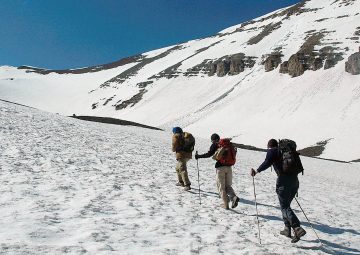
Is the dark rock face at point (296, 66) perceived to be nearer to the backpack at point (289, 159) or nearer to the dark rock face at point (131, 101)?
the dark rock face at point (131, 101)

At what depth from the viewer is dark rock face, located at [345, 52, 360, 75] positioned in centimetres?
7656

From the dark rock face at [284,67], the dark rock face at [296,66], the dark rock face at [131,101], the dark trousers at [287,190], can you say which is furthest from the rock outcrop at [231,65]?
the dark trousers at [287,190]

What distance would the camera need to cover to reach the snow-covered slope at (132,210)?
8891mm

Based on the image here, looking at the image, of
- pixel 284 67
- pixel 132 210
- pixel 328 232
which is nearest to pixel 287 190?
pixel 328 232

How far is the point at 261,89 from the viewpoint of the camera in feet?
287

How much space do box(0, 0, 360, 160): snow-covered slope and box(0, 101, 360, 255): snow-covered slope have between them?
3700 centimetres

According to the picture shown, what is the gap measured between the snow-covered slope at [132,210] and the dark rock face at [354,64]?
62.2 metres

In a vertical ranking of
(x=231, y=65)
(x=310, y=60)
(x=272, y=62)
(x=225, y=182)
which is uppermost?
(x=231, y=65)

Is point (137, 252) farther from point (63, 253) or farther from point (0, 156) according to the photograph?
point (0, 156)

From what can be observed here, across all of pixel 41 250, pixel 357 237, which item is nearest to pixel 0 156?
pixel 41 250

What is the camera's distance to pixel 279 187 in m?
10.0

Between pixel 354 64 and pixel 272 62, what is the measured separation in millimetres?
22818

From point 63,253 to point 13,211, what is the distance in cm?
300

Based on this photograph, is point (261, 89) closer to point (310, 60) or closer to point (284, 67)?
point (284, 67)
